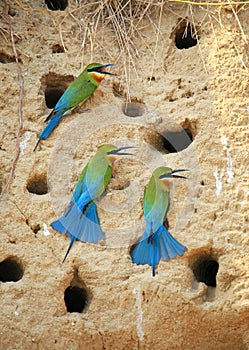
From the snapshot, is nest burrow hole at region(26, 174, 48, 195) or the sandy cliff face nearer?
the sandy cliff face

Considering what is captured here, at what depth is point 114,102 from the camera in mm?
3672

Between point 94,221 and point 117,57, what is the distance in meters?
0.88

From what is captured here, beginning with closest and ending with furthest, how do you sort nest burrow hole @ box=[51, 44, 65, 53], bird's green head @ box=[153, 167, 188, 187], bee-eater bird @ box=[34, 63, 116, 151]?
bird's green head @ box=[153, 167, 188, 187] < bee-eater bird @ box=[34, 63, 116, 151] < nest burrow hole @ box=[51, 44, 65, 53]

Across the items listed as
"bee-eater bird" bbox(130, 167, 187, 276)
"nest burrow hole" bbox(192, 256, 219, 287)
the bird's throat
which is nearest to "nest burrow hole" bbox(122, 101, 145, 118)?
the bird's throat

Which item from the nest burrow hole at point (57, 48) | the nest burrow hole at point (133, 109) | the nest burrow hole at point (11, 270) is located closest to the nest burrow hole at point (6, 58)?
the nest burrow hole at point (57, 48)

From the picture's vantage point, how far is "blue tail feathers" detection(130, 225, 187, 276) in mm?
3189

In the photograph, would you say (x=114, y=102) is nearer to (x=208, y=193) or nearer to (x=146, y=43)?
(x=146, y=43)

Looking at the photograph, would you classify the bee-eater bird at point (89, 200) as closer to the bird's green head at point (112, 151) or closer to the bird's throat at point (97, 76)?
the bird's green head at point (112, 151)

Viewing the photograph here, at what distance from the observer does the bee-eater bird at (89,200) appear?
326cm

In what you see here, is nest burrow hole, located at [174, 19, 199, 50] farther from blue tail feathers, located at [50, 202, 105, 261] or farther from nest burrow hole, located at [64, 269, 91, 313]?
nest burrow hole, located at [64, 269, 91, 313]

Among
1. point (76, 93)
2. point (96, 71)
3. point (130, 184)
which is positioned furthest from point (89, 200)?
point (96, 71)

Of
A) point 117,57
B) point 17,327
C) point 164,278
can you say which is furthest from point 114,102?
point 17,327

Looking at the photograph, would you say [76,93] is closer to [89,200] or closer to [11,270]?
[89,200]

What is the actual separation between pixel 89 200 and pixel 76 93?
0.52 metres
